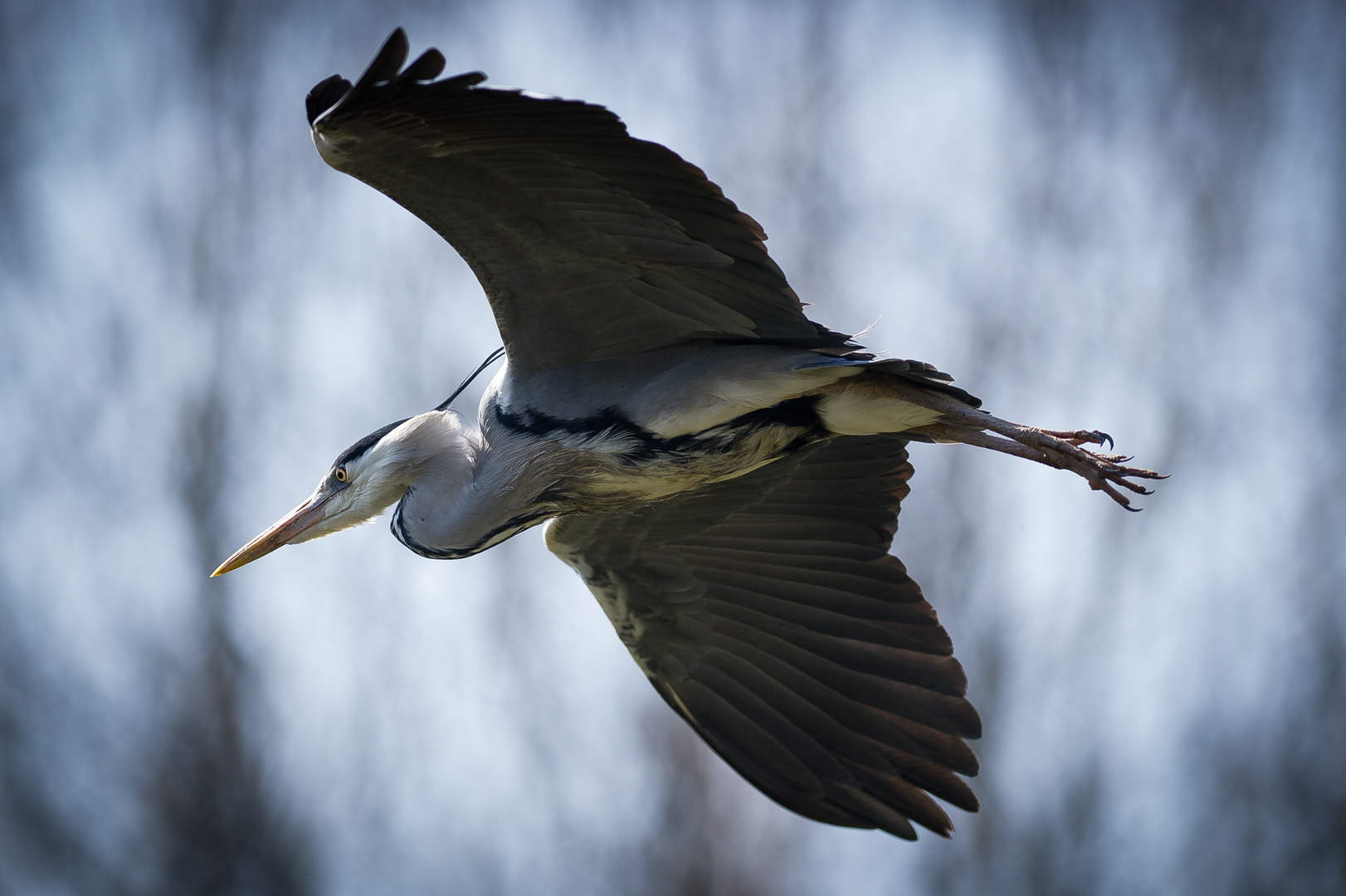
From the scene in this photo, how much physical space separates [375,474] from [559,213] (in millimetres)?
1206

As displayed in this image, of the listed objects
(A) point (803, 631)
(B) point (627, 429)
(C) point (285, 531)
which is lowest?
(C) point (285, 531)

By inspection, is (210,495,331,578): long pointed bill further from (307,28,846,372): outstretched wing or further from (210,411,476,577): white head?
(307,28,846,372): outstretched wing

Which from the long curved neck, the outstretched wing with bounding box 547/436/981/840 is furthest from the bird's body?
the outstretched wing with bounding box 547/436/981/840

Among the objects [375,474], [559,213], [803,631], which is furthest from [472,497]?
[803,631]

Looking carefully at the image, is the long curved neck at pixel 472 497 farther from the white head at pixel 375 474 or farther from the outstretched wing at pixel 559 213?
the outstretched wing at pixel 559 213

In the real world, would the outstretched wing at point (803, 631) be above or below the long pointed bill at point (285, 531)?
above

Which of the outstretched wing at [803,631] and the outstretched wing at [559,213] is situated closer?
the outstretched wing at [559,213]

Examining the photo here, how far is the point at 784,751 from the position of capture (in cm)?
404

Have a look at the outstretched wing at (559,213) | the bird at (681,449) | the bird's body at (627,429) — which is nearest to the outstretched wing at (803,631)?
the bird at (681,449)

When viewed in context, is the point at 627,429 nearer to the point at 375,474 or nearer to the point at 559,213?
the point at 559,213

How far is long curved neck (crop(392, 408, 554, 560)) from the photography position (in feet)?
12.0

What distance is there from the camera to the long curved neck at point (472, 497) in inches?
144

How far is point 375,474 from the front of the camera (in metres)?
3.97

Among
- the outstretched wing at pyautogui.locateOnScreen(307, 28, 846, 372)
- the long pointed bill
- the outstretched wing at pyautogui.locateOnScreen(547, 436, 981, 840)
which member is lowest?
the long pointed bill
